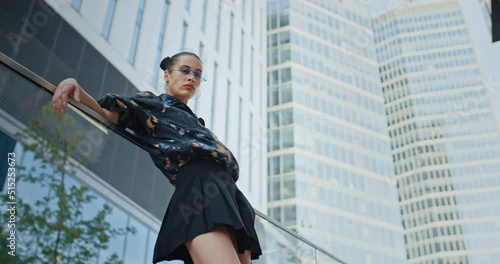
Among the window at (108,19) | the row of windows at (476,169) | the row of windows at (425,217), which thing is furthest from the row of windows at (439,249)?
the window at (108,19)

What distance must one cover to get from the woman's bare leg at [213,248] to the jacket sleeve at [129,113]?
533mm

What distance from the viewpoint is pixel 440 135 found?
68062 mm

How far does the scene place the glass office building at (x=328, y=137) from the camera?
35.5m

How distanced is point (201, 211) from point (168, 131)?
40cm

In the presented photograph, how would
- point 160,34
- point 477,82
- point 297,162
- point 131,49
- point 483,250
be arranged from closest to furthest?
point 131,49
point 160,34
point 297,162
point 483,250
point 477,82

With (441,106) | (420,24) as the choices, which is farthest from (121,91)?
(420,24)

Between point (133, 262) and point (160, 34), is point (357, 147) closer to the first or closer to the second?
point (160, 34)

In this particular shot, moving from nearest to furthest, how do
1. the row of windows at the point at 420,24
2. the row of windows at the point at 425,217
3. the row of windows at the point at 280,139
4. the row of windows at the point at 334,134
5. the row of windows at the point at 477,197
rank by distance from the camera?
1. the row of windows at the point at 280,139
2. the row of windows at the point at 334,134
3. the row of windows at the point at 477,197
4. the row of windows at the point at 425,217
5. the row of windows at the point at 420,24

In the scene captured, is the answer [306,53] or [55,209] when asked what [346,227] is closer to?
[306,53]

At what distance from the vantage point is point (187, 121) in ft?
6.28

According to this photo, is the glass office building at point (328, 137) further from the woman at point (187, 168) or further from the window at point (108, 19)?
the woman at point (187, 168)

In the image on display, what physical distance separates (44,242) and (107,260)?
28 cm

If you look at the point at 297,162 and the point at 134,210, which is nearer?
the point at 134,210

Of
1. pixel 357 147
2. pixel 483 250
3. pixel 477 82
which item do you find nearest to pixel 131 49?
pixel 357 147
